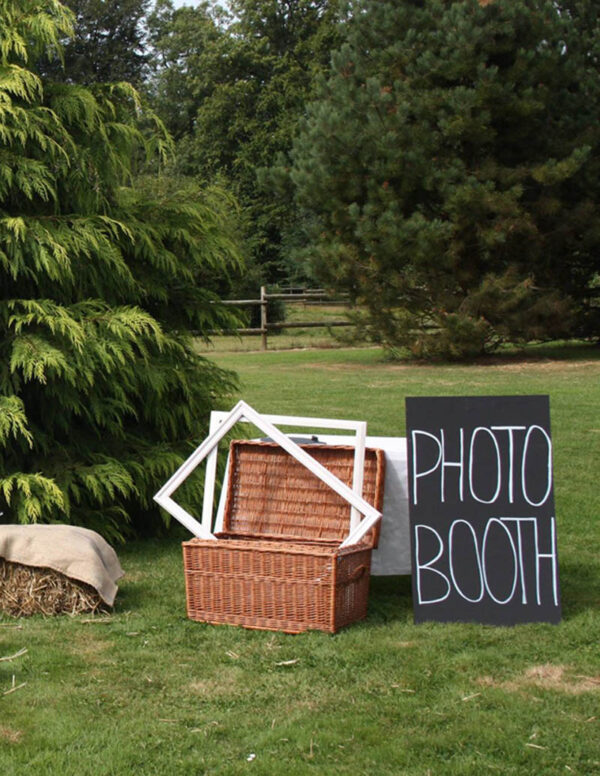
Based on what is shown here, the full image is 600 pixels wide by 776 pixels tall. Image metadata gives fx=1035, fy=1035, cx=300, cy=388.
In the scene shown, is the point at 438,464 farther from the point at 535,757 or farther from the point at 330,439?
the point at 535,757

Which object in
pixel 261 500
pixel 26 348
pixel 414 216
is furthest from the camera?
pixel 414 216

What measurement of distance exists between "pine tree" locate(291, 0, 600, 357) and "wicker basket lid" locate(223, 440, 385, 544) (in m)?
14.7

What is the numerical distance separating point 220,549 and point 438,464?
1.13 meters

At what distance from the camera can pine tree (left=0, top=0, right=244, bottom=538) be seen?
6172 millimetres

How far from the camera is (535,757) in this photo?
3473 mm

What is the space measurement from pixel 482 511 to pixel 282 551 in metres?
0.97

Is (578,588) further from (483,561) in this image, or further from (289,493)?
(289,493)

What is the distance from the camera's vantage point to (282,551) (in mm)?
4824

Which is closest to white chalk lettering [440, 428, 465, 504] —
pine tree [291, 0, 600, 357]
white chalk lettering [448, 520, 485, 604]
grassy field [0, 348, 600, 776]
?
white chalk lettering [448, 520, 485, 604]

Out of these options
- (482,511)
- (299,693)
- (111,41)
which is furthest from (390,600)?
(111,41)

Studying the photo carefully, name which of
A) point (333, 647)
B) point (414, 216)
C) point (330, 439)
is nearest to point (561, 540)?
point (330, 439)

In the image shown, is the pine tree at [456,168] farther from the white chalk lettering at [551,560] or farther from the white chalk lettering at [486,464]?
the white chalk lettering at [551,560]

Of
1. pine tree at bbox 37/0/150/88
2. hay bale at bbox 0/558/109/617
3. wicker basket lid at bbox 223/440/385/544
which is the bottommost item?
hay bale at bbox 0/558/109/617

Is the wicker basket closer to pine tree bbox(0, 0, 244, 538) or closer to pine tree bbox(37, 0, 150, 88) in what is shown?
pine tree bbox(0, 0, 244, 538)
